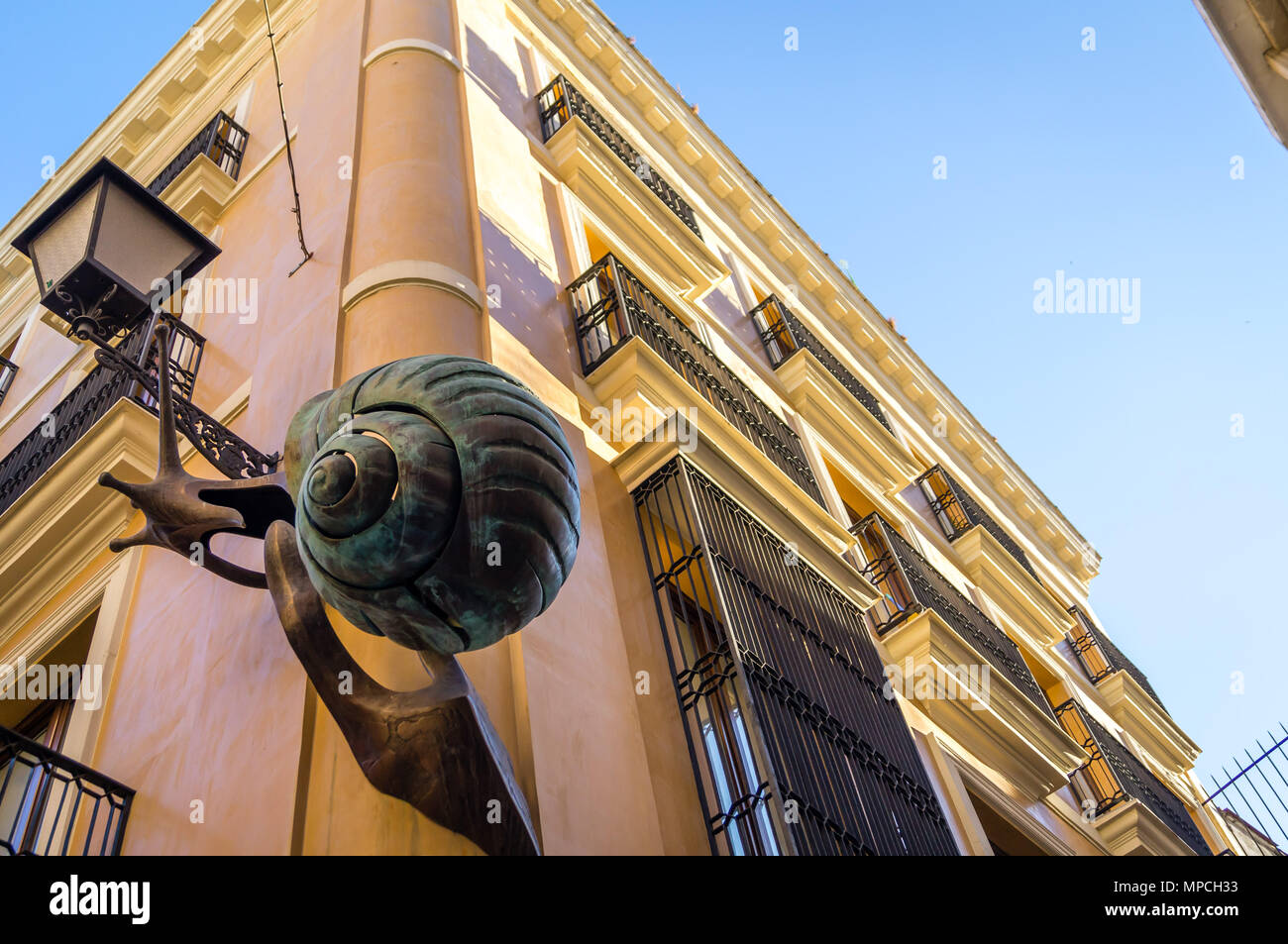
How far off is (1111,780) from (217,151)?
31.3ft

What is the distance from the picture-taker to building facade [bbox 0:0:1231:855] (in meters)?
4.46

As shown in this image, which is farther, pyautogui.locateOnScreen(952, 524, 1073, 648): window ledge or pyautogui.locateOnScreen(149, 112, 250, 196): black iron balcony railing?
pyautogui.locateOnScreen(952, 524, 1073, 648): window ledge

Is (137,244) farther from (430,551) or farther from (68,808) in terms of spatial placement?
(430,551)

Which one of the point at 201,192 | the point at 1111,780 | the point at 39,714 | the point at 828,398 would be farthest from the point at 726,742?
the point at 1111,780

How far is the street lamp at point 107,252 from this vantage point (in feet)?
14.8

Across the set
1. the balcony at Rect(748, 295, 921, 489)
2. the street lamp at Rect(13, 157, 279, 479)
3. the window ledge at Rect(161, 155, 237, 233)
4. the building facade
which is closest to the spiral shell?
the building facade

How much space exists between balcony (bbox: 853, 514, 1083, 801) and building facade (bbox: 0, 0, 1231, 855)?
4 cm

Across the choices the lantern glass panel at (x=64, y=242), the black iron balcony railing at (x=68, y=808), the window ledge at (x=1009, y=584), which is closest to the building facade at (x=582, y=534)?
the black iron balcony railing at (x=68, y=808)

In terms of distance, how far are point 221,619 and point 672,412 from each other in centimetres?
263

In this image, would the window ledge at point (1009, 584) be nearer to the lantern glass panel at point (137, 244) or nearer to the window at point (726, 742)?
the window at point (726, 742)

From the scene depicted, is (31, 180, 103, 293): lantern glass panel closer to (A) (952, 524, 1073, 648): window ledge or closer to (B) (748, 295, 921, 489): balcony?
(B) (748, 295, 921, 489): balcony

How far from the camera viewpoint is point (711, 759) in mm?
5281
